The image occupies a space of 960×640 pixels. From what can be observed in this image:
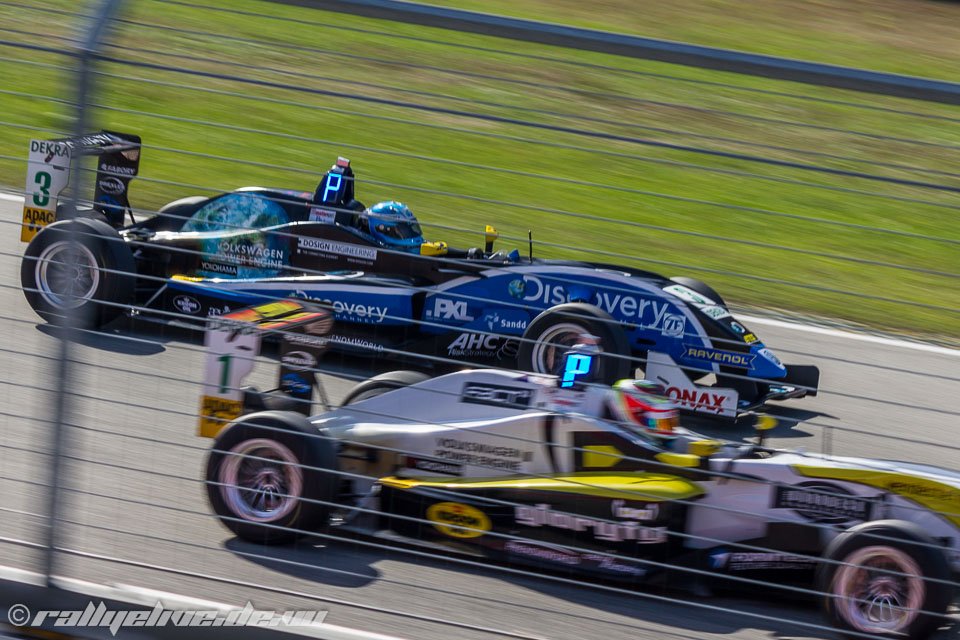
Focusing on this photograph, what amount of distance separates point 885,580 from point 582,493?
106cm

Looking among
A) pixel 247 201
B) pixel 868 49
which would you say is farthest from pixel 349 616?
pixel 868 49

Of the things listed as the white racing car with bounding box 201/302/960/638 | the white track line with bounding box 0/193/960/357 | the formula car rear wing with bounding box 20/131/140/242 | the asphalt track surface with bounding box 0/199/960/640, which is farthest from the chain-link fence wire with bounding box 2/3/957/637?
the formula car rear wing with bounding box 20/131/140/242

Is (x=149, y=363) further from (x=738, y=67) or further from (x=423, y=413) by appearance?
(x=738, y=67)

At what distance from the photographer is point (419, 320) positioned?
723 centimetres

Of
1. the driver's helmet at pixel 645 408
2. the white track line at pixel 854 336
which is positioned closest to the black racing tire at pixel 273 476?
the driver's helmet at pixel 645 408

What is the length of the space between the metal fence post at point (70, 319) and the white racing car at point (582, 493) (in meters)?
1.07

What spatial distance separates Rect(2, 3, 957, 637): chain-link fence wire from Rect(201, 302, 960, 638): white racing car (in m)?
0.11

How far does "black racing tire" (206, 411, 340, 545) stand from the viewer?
4297 millimetres

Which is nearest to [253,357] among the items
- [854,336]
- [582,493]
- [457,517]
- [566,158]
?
[457,517]

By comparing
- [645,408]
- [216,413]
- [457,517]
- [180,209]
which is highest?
[180,209]

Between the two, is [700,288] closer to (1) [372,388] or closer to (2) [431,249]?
(2) [431,249]

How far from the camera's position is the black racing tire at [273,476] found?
430cm

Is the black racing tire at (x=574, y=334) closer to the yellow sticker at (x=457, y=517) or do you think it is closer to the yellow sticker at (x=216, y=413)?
the yellow sticker at (x=457, y=517)

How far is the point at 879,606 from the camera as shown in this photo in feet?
13.0
